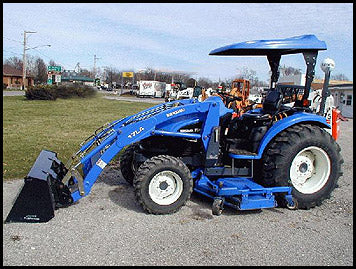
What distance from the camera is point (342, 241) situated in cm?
428

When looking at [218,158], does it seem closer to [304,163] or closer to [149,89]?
[304,163]

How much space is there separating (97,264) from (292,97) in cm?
419

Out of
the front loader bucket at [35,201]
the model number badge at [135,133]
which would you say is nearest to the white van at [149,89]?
the model number badge at [135,133]

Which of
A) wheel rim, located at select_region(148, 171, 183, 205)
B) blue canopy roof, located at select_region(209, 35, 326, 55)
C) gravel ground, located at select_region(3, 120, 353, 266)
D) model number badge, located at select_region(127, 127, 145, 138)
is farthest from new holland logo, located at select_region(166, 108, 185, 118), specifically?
gravel ground, located at select_region(3, 120, 353, 266)

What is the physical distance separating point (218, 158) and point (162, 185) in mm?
1095

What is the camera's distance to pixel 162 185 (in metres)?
4.91

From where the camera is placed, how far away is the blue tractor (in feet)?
15.6

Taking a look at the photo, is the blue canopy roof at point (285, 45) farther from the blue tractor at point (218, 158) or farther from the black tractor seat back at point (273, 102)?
the black tractor seat back at point (273, 102)

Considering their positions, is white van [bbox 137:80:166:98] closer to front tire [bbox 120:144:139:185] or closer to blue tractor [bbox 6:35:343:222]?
front tire [bbox 120:144:139:185]

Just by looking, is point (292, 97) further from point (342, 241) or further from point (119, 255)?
point (119, 255)

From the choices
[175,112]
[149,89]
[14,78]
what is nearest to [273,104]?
[175,112]

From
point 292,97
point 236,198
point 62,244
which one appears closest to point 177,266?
point 62,244

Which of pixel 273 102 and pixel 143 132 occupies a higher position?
pixel 273 102

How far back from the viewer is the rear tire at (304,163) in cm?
512
